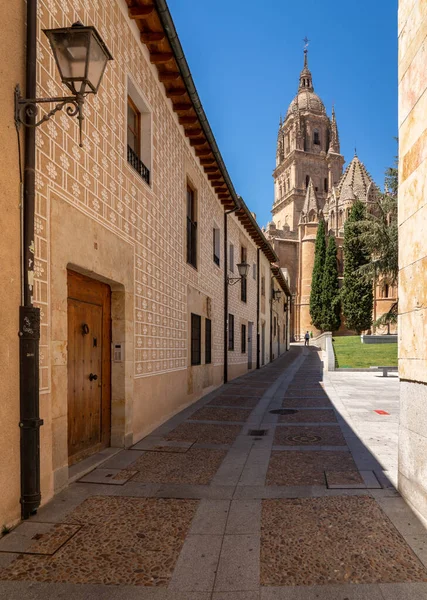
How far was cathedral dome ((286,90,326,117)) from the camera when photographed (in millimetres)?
85188

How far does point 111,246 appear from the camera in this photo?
5.95m

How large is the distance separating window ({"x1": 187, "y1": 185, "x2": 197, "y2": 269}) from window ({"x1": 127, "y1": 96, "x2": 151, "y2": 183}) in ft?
11.5

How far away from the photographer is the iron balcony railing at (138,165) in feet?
23.1

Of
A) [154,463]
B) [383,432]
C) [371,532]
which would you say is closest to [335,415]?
[383,432]

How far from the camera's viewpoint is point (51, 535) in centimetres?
357

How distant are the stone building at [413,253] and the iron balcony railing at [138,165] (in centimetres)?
399

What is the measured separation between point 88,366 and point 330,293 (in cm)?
5003

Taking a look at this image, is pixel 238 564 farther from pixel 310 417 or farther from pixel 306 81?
pixel 306 81

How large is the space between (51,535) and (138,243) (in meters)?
4.42

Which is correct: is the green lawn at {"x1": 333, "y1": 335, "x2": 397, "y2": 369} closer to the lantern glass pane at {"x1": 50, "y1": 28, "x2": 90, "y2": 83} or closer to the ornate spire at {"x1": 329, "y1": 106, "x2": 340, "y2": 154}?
the lantern glass pane at {"x1": 50, "y1": 28, "x2": 90, "y2": 83}

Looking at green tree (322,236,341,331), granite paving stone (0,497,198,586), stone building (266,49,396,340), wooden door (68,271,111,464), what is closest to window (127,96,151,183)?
wooden door (68,271,111,464)

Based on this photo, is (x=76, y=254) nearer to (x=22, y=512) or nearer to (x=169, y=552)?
(x=22, y=512)

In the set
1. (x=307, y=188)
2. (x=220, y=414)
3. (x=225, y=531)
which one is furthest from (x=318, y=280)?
(x=225, y=531)

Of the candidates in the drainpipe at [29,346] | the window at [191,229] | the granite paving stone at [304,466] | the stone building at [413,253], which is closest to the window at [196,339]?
the window at [191,229]
